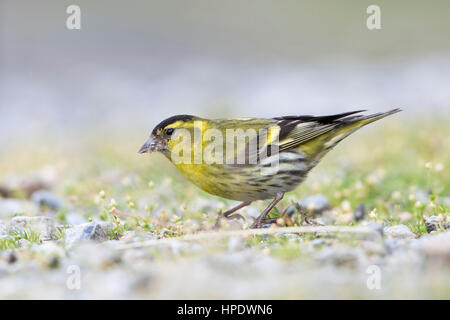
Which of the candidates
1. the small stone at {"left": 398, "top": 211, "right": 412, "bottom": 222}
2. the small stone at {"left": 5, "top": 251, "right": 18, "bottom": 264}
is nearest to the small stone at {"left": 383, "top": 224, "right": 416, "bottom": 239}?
the small stone at {"left": 398, "top": 211, "right": 412, "bottom": 222}

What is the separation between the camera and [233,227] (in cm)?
493

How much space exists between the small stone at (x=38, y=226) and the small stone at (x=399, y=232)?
8.42 feet

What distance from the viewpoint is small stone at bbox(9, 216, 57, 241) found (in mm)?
4961

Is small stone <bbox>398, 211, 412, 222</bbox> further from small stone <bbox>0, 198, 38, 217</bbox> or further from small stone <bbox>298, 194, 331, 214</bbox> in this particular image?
Answer: small stone <bbox>0, 198, 38, 217</bbox>

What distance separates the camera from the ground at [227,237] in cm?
330

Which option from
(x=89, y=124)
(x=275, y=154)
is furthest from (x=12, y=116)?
(x=275, y=154)

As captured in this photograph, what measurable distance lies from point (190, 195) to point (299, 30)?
660 inches

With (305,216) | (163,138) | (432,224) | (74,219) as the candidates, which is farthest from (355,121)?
(74,219)

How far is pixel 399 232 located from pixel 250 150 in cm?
143

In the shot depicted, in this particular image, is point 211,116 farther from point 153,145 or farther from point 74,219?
point 153,145

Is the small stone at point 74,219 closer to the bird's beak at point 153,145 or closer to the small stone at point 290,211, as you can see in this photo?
the bird's beak at point 153,145

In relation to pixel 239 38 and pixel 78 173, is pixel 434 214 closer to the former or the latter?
pixel 78 173

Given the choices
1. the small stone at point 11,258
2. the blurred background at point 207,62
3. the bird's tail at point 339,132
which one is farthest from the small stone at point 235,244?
the blurred background at point 207,62
